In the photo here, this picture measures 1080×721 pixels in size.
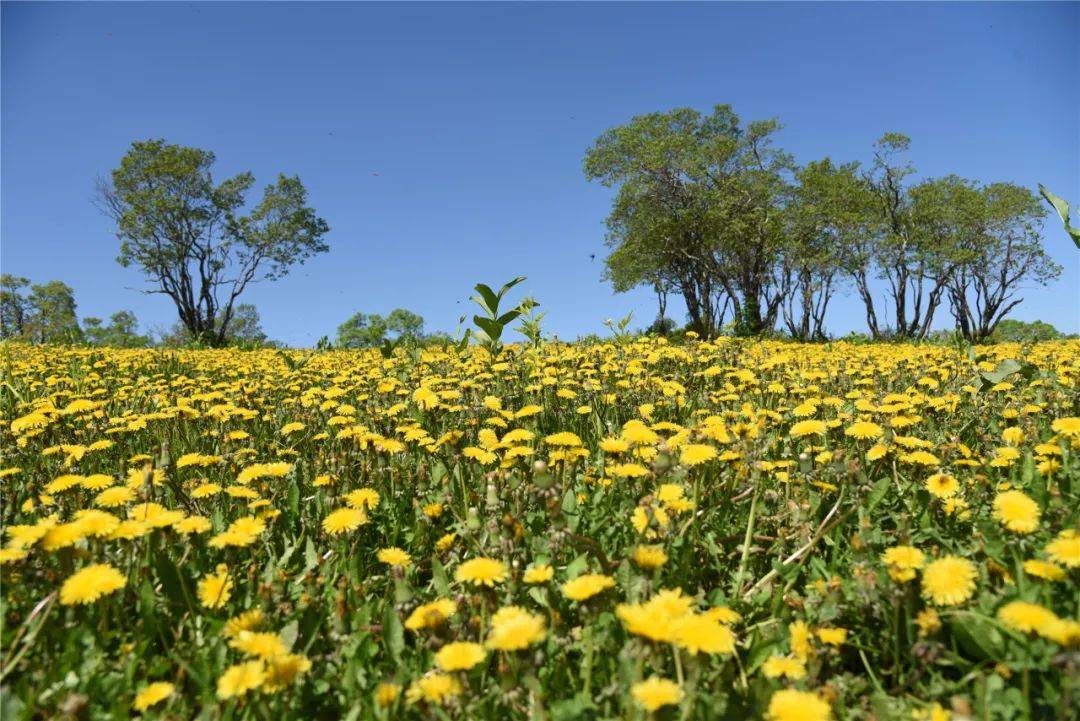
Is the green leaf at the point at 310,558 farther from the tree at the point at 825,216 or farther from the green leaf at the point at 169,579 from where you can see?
the tree at the point at 825,216

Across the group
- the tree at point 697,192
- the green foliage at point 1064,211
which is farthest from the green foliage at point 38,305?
the green foliage at point 1064,211

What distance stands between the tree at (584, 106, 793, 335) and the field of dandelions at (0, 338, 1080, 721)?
102 feet

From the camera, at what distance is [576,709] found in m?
1.30

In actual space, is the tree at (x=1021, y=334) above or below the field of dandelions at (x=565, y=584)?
above

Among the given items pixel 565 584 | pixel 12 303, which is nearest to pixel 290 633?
pixel 565 584

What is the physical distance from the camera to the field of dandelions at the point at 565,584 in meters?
1.34

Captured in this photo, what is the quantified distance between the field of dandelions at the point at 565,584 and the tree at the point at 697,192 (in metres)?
31.2

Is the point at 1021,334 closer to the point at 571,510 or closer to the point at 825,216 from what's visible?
the point at 825,216

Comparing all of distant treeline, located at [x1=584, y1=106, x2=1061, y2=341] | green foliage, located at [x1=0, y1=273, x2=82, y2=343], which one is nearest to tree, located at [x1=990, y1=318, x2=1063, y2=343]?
distant treeline, located at [x1=584, y1=106, x2=1061, y2=341]

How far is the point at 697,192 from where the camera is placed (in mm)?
34844

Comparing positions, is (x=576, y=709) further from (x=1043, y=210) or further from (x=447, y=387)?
(x=1043, y=210)

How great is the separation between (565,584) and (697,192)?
118ft

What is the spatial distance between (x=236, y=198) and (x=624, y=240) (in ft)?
85.1

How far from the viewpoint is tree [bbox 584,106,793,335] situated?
34.0 meters
